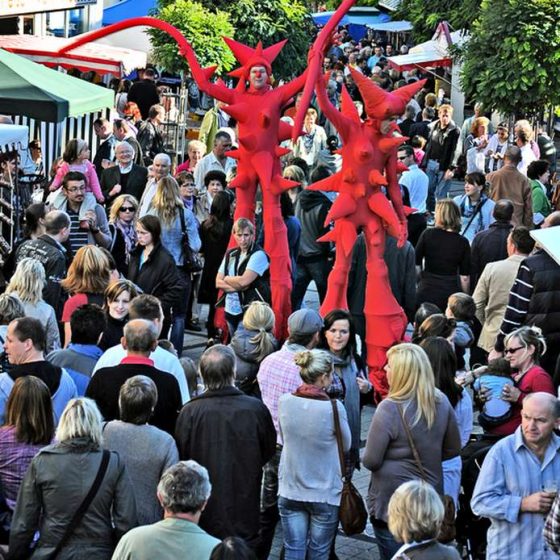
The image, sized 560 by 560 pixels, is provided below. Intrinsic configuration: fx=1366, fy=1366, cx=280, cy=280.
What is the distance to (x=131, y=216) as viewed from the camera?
11.9 metres

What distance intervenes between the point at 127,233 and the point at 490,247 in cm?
313

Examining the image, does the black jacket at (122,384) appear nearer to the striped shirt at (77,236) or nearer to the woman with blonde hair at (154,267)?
the woman with blonde hair at (154,267)

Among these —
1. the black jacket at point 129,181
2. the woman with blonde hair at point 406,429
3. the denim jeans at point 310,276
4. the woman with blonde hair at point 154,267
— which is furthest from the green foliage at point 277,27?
the woman with blonde hair at point 406,429

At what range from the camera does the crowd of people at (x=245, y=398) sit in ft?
19.9

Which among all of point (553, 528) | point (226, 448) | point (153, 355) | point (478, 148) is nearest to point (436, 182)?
point (478, 148)

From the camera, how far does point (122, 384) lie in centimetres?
707

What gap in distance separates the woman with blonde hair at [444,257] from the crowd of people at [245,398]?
0.05ft

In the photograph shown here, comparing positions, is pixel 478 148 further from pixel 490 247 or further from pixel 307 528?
pixel 307 528

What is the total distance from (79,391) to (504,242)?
4975 mm

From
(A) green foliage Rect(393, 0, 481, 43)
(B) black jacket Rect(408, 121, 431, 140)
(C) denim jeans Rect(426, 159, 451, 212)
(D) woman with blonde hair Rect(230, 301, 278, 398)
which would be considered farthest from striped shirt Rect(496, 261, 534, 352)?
(A) green foliage Rect(393, 0, 481, 43)

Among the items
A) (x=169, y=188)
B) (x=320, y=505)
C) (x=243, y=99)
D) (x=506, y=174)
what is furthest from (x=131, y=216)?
(x=320, y=505)

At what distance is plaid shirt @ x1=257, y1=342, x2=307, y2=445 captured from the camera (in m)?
7.57

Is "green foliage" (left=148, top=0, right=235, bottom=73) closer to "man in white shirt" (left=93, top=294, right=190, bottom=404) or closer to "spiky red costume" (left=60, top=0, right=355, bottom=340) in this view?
"spiky red costume" (left=60, top=0, right=355, bottom=340)

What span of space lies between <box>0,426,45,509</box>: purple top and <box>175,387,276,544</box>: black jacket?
2.53ft
